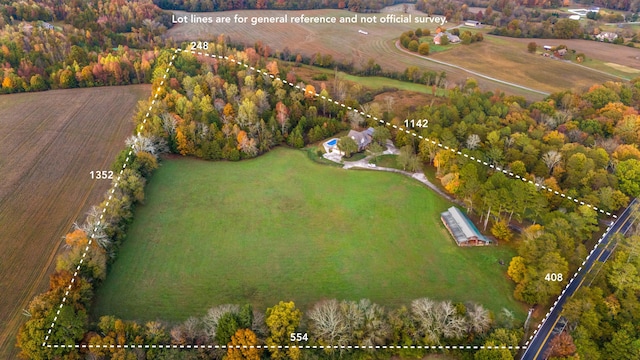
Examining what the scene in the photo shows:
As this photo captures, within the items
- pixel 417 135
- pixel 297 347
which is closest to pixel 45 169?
pixel 297 347

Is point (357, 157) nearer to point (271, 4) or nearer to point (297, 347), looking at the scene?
point (297, 347)

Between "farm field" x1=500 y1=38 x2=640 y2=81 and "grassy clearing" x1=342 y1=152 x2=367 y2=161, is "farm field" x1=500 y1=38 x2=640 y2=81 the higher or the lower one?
the higher one

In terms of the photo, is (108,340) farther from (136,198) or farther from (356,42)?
(356,42)

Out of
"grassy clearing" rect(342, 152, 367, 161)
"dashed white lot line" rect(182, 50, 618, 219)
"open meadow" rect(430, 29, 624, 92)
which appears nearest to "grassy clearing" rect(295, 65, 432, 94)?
"dashed white lot line" rect(182, 50, 618, 219)

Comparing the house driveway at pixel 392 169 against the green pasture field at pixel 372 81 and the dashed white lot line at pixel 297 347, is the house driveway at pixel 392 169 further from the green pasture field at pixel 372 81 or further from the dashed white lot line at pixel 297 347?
the green pasture field at pixel 372 81

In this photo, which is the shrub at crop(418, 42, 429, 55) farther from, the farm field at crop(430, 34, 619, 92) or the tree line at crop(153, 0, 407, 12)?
the tree line at crop(153, 0, 407, 12)

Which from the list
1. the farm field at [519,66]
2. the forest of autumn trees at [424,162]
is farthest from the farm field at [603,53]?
the forest of autumn trees at [424,162]

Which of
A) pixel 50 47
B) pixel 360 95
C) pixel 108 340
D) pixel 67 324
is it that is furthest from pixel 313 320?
pixel 50 47
